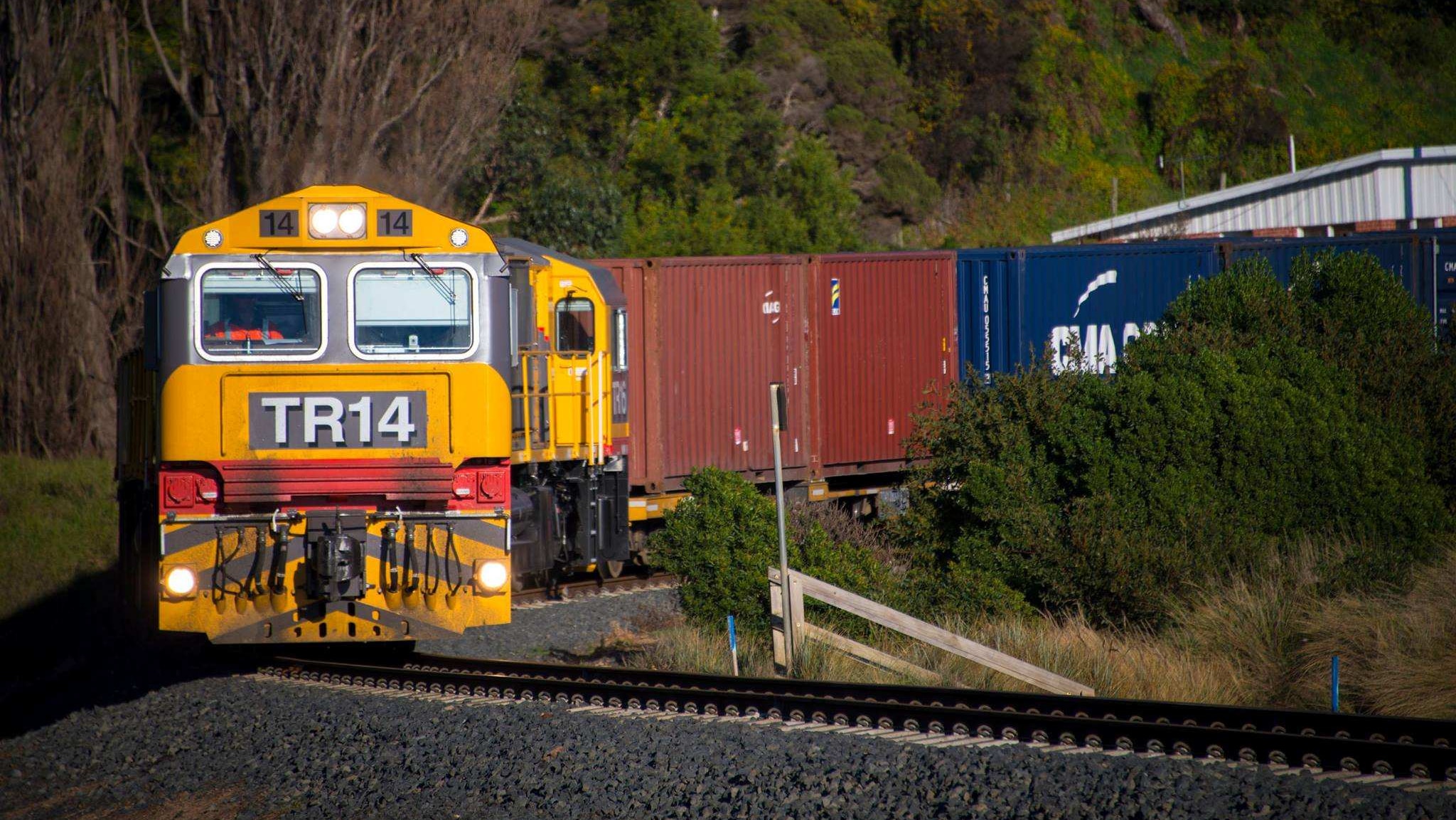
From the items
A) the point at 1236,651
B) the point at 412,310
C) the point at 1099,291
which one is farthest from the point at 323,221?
the point at 1099,291

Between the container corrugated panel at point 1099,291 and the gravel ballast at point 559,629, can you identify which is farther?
the container corrugated panel at point 1099,291

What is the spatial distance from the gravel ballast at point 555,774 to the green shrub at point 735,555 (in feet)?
10.5

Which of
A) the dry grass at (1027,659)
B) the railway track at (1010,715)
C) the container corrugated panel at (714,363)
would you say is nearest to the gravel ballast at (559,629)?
the dry grass at (1027,659)

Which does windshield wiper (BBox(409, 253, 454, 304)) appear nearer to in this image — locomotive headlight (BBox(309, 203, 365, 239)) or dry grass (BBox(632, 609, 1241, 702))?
locomotive headlight (BBox(309, 203, 365, 239))

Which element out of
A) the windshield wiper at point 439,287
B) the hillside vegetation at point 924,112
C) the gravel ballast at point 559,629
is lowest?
the gravel ballast at point 559,629

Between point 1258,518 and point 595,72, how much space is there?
82.7 feet

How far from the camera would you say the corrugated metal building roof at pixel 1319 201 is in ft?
103

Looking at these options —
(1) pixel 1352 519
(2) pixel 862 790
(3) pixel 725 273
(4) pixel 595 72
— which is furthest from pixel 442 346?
(4) pixel 595 72

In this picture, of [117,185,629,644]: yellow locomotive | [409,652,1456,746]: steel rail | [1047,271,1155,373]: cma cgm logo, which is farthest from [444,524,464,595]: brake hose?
[1047,271,1155,373]: cma cgm logo

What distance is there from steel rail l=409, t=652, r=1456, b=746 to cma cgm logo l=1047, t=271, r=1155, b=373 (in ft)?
32.3

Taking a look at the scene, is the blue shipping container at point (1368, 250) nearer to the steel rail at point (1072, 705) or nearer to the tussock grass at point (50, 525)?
the steel rail at point (1072, 705)

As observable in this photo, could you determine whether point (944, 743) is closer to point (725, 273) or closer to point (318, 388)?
point (318, 388)

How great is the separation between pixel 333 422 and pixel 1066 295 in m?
12.4

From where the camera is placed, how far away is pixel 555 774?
7352 millimetres
